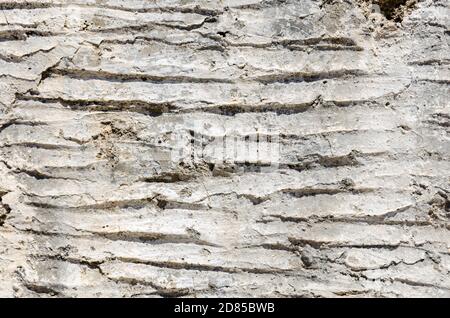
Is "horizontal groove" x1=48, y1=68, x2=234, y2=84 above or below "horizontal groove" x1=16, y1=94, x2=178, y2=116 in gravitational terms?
above

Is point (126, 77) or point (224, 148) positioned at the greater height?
point (126, 77)

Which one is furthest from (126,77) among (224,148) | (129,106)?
(224,148)

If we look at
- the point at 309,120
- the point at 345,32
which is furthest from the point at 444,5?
the point at 309,120

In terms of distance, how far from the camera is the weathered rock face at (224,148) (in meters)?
1.79

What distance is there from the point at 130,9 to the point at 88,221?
0.63 m

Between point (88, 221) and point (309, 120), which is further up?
point (309, 120)

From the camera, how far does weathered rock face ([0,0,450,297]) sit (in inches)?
70.5

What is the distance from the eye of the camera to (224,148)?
1813 mm

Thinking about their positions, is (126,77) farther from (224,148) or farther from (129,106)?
(224,148)

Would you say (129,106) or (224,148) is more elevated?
(129,106)

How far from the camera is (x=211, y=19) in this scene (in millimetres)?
1837

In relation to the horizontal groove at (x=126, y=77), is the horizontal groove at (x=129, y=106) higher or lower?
lower
